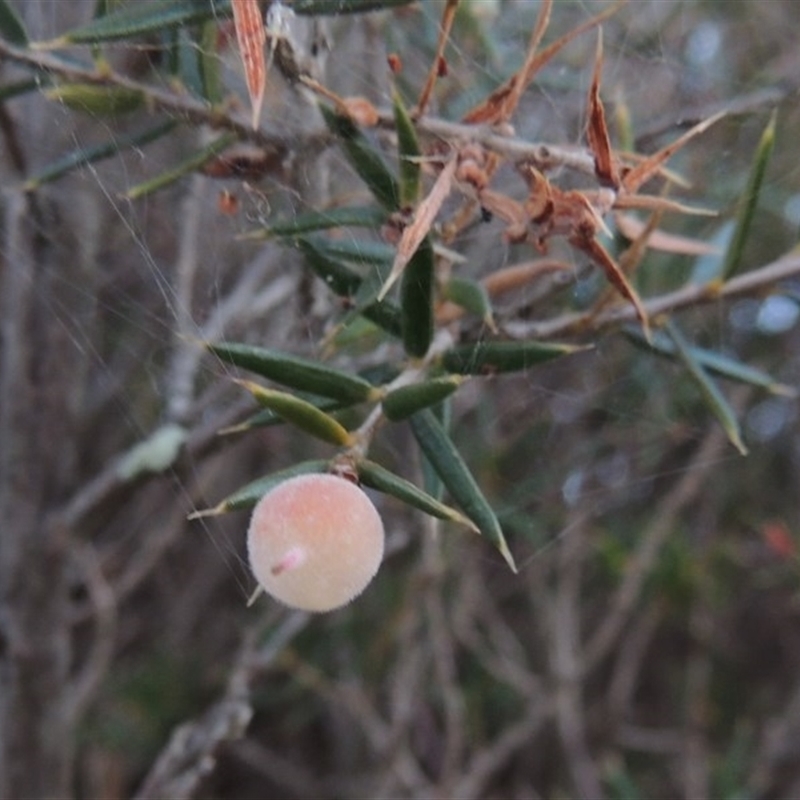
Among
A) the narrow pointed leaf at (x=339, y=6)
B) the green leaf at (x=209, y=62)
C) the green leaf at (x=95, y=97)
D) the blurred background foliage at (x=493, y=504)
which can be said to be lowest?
the blurred background foliage at (x=493, y=504)

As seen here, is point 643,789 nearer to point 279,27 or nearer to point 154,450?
point 154,450

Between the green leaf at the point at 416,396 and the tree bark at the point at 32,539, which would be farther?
the tree bark at the point at 32,539

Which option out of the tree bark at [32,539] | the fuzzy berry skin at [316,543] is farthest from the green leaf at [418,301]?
the tree bark at [32,539]

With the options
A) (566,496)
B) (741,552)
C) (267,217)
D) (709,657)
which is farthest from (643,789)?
(267,217)

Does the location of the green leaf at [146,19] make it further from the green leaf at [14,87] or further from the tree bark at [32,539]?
the tree bark at [32,539]

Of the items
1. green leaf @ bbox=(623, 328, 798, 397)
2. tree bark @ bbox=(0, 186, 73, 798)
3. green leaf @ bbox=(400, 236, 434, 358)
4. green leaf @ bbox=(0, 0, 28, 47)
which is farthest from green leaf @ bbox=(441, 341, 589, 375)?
tree bark @ bbox=(0, 186, 73, 798)

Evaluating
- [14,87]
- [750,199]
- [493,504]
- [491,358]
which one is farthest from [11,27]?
[493,504]
